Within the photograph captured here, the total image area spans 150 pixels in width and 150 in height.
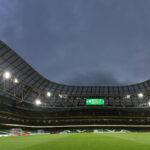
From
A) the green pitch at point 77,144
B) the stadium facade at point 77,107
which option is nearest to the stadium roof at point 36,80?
the stadium facade at point 77,107

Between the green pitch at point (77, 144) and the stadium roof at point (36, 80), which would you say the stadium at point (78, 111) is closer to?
the stadium roof at point (36, 80)

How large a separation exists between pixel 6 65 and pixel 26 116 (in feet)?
88.5

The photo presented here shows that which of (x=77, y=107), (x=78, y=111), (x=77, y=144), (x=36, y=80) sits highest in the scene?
(x=36, y=80)

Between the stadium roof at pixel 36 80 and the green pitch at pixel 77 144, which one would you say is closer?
the green pitch at pixel 77 144

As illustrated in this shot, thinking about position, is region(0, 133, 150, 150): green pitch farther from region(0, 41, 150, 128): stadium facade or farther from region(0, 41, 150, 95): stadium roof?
region(0, 41, 150, 128): stadium facade

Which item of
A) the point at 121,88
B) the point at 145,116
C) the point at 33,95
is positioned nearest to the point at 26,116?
the point at 33,95

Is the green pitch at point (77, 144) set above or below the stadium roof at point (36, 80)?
below

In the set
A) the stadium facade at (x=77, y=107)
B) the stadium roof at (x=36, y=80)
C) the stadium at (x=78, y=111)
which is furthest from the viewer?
the stadium at (x=78, y=111)

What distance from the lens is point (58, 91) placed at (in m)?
55.7

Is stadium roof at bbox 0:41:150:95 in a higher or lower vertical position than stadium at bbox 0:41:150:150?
higher

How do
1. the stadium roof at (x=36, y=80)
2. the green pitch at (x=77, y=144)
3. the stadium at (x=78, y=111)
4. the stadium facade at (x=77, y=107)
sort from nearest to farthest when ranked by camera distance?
1. the green pitch at (x=77, y=144)
2. the stadium roof at (x=36, y=80)
3. the stadium facade at (x=77, y=107)
4. the stadium at (x=78, y=111)

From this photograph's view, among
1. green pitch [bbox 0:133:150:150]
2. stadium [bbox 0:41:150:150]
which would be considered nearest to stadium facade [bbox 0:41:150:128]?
stadium [bbox 0:41:150:150]

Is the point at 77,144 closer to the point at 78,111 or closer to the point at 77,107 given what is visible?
the point at 77,107

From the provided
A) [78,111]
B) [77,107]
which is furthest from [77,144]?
[78,111]
